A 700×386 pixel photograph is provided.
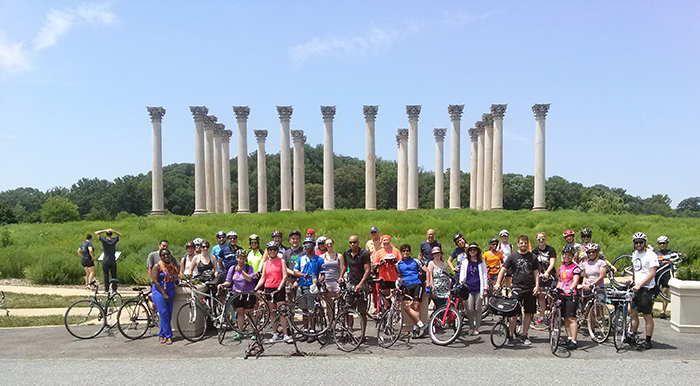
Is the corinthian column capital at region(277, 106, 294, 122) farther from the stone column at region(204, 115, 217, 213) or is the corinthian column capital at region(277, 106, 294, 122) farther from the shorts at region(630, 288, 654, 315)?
the shorts at region(630, 288, 654, 315)

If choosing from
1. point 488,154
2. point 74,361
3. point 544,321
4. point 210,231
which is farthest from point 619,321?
point 488,154

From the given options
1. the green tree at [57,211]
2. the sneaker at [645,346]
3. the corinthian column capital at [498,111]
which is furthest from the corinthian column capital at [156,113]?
the green tree at [57,211]

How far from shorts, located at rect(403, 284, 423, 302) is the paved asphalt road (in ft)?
3.51

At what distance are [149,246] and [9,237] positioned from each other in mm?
13553

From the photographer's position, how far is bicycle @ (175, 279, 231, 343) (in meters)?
13.2

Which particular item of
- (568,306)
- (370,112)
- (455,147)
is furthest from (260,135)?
(568,306)

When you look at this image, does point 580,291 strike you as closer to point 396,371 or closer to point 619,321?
point 619,321

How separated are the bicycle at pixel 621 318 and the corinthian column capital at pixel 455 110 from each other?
1670 inches

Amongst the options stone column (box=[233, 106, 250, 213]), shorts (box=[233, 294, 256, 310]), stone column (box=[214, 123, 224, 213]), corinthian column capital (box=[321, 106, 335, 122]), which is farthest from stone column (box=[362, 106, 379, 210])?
shorts (box=[233, 294, 256, 310])

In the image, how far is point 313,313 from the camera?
1244cm

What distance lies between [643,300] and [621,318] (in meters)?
0.66

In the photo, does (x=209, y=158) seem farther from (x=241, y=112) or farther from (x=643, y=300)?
(x=643, y=300)

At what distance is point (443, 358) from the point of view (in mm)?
11133

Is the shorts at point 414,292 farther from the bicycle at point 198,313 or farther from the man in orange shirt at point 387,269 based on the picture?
the bicycle at point 198,313
